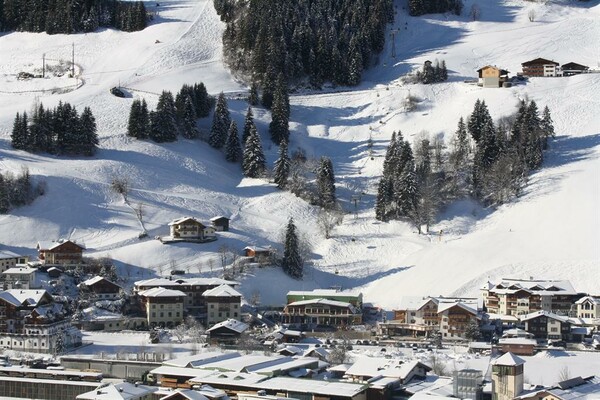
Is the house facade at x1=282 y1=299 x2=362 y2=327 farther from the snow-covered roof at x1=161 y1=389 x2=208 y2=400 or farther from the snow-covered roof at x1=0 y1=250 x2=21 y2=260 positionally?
the snow-covered roof at x1=161 y1=389 x2=208 y2=400

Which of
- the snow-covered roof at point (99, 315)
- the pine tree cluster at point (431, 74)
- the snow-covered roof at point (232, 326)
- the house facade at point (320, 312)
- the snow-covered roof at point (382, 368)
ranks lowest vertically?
the house facade at point (320, 312)

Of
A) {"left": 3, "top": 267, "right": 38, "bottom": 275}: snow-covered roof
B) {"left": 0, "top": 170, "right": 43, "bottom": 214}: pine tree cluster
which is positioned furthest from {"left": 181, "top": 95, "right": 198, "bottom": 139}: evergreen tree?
{"left": 3, "top": 267, "right": 38, "bottom": 275}: snow-covered roof

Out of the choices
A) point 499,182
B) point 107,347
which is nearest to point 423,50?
point 499,182

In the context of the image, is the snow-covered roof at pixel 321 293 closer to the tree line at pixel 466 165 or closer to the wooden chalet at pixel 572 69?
the tree line at pixel 466 165

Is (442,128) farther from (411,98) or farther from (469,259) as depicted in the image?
(469,259)

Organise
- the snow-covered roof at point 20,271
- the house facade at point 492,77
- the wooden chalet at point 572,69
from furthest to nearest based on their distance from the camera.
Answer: the wooden chalet at point 572,69
the house facade at point 492,77
the snow-covered roof at point 20,271

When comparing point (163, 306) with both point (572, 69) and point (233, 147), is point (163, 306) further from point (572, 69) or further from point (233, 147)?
point (572, 69)

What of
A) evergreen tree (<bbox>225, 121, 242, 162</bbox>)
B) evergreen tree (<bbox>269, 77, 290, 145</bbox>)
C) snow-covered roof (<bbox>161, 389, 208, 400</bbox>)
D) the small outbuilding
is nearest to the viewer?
snow-covered roof (<bbox>161, 389, 208, 400</bbox>)

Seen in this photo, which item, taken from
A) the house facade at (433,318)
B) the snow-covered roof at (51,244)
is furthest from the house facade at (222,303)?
the snow-covered roof at (51,244)
